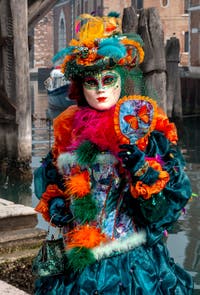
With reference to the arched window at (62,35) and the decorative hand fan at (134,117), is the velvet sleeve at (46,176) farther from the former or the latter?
the arched window at (62,35)

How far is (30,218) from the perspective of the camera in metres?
4.81

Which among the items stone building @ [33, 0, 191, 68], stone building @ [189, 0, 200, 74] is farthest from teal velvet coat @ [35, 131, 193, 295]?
stone building @ [33, 0, 191, 68]

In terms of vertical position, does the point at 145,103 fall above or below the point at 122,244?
above

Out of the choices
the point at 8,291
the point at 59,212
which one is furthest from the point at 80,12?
the point at 59,212

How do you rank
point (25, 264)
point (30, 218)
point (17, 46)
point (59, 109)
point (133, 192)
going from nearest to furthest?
point (133, 192) < point (25, 264) < point (30, 218) < point (17, 46) < point (59, 109)

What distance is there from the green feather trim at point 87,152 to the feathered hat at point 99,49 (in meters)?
0.30

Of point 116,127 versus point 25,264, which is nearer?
point 116,127

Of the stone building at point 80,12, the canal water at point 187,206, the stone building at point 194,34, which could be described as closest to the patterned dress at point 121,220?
the canal water at point 187,206

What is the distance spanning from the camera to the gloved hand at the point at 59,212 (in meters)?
2.96

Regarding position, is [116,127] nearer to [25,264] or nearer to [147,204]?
[147,204]

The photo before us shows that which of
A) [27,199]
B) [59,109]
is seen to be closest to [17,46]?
[27,199]

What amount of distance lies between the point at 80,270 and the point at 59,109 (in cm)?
1549

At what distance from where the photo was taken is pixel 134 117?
282 centimetres

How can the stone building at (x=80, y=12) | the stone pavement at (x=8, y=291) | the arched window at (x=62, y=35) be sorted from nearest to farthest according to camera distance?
the stone pavement at (x=8, y=291)
the stone building at (x=80, y=12)
the arched window at (x=62, y=35)
